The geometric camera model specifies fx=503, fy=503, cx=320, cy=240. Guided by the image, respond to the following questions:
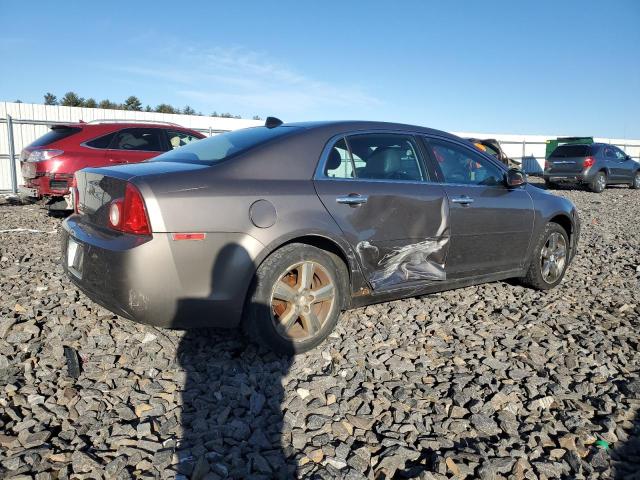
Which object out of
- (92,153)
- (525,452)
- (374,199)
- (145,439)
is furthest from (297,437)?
(92,153)

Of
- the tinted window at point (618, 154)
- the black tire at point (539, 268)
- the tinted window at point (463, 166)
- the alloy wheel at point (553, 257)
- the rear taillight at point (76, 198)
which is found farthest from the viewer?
the tinted window at point (618, 154)

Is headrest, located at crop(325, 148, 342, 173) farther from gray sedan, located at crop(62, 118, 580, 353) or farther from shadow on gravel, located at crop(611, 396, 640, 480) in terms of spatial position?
shadow on gravel, located at crop(611, 396, 640, 480)

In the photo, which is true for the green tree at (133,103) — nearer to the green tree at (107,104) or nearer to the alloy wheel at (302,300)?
the green tree at (107,104)

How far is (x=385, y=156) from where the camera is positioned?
3.79m

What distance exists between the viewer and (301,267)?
10.5ft

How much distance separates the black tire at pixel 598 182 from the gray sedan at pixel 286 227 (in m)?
15.4

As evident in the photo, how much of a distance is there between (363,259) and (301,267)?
49 centimetres

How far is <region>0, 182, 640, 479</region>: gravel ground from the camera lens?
7.18 ft

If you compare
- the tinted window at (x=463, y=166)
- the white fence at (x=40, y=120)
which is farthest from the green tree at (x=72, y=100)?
the tinted window at (x=463, y=166)

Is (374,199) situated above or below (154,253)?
above

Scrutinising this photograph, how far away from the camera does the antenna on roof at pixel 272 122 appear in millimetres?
3868

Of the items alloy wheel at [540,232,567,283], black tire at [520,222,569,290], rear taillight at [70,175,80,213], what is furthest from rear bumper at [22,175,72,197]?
alloy wheel at [540,232,567,283]

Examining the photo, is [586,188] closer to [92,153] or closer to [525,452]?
[92,153]

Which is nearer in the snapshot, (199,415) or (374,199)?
(199,415)
